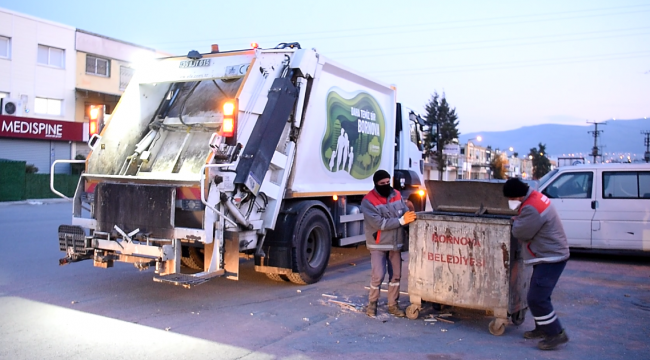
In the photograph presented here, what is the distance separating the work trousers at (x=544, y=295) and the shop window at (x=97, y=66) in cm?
→ 3041

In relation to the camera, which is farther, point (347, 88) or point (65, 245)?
point (347, 88)

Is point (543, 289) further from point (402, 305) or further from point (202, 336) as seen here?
point (202, 336)

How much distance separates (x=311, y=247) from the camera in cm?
806

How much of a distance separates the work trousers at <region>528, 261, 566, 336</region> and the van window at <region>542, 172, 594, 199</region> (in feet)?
18.8

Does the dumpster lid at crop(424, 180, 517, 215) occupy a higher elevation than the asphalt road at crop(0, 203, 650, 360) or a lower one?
higher

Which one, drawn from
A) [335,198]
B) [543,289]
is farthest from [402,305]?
[335,198]

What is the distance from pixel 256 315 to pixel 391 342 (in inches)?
62.8

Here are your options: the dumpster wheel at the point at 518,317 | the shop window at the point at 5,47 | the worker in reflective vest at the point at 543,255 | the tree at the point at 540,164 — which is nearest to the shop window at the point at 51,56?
the shop window at the point at 5,47

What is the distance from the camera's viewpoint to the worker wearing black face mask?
19.9 feet

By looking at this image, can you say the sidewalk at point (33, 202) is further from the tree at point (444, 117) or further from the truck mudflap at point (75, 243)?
the tree at point (444, 117)

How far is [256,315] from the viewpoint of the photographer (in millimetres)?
6141

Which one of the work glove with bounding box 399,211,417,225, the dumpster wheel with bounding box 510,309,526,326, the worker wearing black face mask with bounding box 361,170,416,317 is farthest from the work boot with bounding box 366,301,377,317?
the dumpster wheel with bounding box 510,309,526,326

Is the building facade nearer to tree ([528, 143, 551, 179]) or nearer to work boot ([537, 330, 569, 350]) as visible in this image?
work boot ([537, 330, 569, 350])

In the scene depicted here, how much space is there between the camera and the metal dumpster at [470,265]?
558 cm
